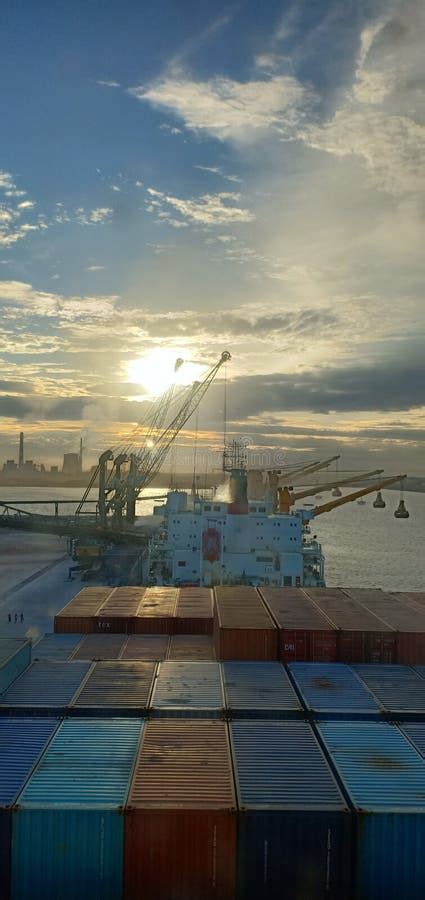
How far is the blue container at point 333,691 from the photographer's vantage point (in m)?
18.6

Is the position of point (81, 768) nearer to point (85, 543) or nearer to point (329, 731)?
point (329, 731)

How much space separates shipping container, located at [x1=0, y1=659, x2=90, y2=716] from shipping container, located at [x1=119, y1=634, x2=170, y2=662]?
3047 mm

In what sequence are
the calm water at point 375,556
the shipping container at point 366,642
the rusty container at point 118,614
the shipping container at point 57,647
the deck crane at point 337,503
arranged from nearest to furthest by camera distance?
the shipping container at point 366,642
the shipping container at point 57,647
the rusty container at point 118,614
the deck crane at point 337,503
the calm water at point 375,556

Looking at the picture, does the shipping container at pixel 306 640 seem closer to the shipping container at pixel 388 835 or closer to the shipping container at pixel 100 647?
the shipping container at pixel 100 647

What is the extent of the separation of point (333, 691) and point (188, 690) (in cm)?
498

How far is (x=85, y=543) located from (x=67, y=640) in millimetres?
62474

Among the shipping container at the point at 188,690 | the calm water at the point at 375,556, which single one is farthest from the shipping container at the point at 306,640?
the calm water at the point at 375,556

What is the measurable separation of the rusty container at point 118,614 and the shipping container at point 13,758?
11.3 m

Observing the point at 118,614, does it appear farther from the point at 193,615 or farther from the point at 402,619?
the point at 402,619

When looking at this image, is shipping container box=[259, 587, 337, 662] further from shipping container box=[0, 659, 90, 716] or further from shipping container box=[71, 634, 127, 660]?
shipping container box=[0, 659, 90, 716]

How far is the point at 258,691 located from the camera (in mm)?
20422

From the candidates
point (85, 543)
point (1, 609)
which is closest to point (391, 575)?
point (85, 543)

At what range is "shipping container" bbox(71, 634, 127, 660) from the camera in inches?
988

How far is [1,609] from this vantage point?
192 feet
